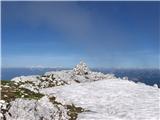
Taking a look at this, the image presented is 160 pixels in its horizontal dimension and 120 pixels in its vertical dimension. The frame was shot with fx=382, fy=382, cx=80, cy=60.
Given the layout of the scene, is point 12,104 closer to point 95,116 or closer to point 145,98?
point 95,116

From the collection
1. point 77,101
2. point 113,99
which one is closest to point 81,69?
point 113,99

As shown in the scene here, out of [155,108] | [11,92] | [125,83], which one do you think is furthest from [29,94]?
[125,83]

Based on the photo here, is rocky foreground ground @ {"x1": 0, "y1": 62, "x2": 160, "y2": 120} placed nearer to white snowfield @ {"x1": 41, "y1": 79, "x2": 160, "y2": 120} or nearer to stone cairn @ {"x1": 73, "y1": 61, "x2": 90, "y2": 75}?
white snowfield @ {"x1": 41, "y1": 79, "x2": 160, "y2": 120}

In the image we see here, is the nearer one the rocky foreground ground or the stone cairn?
the rocky foreground ground

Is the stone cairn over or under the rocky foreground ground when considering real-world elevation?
over

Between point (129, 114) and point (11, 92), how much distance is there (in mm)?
20200

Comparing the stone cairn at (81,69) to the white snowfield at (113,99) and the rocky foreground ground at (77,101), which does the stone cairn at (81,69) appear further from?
the white snowfield at (113,99)

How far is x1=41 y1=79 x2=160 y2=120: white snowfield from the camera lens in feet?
200

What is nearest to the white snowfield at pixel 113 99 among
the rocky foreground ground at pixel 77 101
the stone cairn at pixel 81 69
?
the rocky foreground ground at pixel 77 101

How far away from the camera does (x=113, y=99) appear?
75.3 meters

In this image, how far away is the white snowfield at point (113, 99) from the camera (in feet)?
200

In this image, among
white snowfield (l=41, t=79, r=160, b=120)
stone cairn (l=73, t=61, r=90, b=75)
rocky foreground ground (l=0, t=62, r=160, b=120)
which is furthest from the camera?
stone cairn (l=73, t=61, r=90, b=75)

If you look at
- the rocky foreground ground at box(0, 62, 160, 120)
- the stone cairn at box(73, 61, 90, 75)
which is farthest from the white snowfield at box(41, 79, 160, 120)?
the stone cairn at box(73, 61, 90, 75)

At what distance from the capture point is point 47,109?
5166cm
